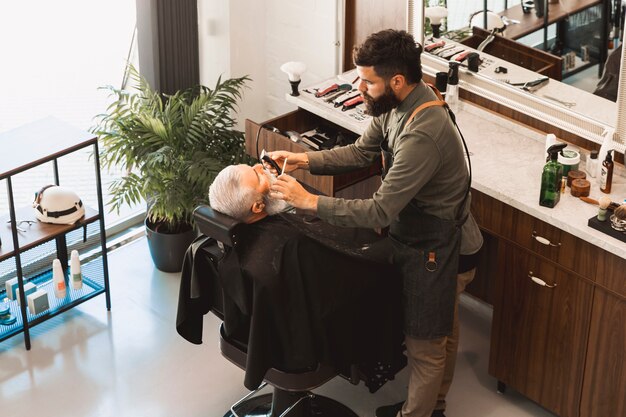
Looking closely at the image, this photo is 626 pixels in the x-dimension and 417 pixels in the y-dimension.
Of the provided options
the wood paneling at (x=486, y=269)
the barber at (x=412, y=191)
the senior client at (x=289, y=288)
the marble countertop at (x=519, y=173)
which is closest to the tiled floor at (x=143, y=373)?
the wood paneling at (x=486, y=269)

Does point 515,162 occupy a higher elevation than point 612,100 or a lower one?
lower

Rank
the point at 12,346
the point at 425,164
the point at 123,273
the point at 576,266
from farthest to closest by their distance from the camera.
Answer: the point at 123,273 < the point at 12,346 < the point at 576,266 < the point at 425,164

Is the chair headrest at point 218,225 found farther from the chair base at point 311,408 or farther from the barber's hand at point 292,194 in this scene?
the chair base at point 311,408

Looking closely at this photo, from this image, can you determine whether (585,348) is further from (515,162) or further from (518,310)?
(515,162)

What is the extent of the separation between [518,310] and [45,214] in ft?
6.75

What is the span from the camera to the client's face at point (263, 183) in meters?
2.96

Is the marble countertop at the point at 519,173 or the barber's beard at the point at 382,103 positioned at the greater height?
the barber's beard at the point at 382,103

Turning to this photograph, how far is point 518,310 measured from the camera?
353 cm

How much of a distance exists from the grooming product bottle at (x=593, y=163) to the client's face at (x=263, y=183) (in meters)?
1.20

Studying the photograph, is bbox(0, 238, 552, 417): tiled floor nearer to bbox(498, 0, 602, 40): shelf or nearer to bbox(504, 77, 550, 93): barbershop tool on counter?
bbox(504, 77, 550, 93): barbershop tool on counter

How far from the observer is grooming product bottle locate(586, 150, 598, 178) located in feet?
11.3

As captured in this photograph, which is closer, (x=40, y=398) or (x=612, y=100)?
(x=612, y=100)

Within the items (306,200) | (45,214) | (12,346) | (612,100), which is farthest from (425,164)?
(12,346)

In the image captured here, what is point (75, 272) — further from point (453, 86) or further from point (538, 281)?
point (538, 281)
